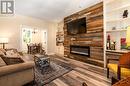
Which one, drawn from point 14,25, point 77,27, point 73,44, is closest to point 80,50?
point 73,44

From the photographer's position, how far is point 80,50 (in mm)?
5965

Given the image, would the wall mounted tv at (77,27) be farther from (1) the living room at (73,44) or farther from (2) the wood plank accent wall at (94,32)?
(2) the wood plank accent wall at (94,32)

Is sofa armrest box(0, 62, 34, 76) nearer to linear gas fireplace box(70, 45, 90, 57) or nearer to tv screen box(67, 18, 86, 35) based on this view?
linear gas fireplace box(70, 45, 90, 57)

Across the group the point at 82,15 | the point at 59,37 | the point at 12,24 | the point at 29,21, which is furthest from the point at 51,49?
the point at 82,15

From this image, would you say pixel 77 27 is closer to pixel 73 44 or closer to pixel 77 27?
pixel 77 27

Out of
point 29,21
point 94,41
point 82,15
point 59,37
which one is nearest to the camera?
point 94,41

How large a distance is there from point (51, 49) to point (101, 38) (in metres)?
5.13

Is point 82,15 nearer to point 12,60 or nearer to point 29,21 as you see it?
point 29,21

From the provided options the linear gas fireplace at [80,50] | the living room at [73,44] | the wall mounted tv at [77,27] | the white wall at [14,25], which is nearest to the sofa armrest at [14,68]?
the living room at [73,44]

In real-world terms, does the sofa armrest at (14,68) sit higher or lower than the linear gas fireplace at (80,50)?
lower

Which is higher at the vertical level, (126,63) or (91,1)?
(91,1)

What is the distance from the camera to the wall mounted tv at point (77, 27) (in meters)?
5.69

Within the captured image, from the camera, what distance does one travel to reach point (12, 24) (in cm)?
668

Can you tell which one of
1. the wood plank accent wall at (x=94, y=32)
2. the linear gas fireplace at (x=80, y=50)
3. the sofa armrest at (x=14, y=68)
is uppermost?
the wood plank accent wall at (x=94, y=32)
